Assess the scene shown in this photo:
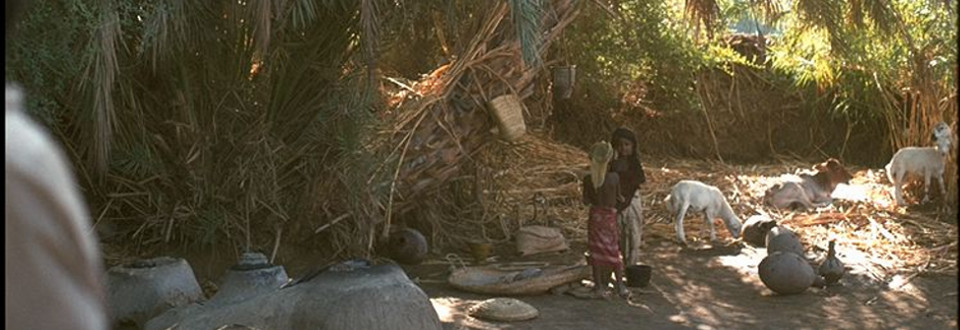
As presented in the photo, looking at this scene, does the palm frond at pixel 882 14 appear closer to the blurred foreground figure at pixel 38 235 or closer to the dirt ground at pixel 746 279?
the dirt ground at pixel 746 279

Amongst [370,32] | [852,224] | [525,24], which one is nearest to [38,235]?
[370,32]

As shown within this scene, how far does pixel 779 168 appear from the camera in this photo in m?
14.5

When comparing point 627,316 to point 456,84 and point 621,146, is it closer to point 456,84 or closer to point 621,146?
point 621,146

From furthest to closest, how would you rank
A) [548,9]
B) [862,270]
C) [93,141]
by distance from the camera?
[548,9], [862,270], [93,141]

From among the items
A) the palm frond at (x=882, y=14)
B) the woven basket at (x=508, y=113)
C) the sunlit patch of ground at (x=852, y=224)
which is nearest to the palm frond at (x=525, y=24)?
the woven basket at (x=508, y=113)

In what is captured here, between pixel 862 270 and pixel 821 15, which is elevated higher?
pixel 821 15

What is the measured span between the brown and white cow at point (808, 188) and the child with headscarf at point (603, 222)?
3.91 metres

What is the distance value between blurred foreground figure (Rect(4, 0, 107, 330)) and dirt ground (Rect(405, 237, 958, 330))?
6305 mm

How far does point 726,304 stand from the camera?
7.93m

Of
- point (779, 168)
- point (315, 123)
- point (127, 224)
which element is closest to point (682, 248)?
point (315, 123)

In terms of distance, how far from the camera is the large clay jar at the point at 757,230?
9.68 metres

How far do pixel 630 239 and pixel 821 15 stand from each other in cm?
262

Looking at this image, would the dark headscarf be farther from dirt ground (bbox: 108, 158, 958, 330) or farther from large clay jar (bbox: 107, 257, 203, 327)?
large clay jar (bbox: 107, 257, 203, 327)

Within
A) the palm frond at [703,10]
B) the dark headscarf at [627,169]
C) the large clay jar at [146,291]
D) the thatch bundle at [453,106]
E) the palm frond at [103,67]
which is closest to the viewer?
the palm frond at [103,67]
